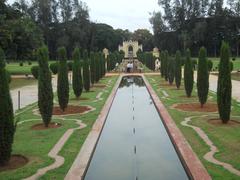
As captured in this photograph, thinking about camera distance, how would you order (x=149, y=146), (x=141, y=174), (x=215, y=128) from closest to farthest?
(x=141, y=174) → (x=149, y=146) → (x=215, y=128)

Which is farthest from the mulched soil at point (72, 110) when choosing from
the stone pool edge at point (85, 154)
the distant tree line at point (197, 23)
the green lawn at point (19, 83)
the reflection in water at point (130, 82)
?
the distant tree line at point (197, 23)

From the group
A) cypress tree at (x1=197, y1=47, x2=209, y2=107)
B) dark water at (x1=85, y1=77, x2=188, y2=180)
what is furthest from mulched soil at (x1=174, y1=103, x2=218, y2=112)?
dark water at (x1=85, y1=77, x2=188, y2=180)

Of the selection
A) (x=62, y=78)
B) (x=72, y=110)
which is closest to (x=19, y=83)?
(x=72, y=110)

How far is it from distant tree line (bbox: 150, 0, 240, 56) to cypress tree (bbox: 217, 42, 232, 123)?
61111 millimetres

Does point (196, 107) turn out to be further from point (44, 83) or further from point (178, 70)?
point (178, 70)

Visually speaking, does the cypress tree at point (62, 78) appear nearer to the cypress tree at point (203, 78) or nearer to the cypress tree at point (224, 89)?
the cypress tree at point (203, 78)

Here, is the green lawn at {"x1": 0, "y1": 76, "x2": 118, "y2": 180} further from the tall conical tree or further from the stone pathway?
the tall conical tree

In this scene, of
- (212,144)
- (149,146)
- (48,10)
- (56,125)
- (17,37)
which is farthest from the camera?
(48,10)

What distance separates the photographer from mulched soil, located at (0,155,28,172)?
8.34 metres

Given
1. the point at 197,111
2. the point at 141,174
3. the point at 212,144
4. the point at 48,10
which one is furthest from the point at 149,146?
the point at 48,10

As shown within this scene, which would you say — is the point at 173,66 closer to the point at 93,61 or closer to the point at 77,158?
the point at 93,61

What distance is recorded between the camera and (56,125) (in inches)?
507

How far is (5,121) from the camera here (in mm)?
8383

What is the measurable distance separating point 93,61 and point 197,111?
44.6ft
